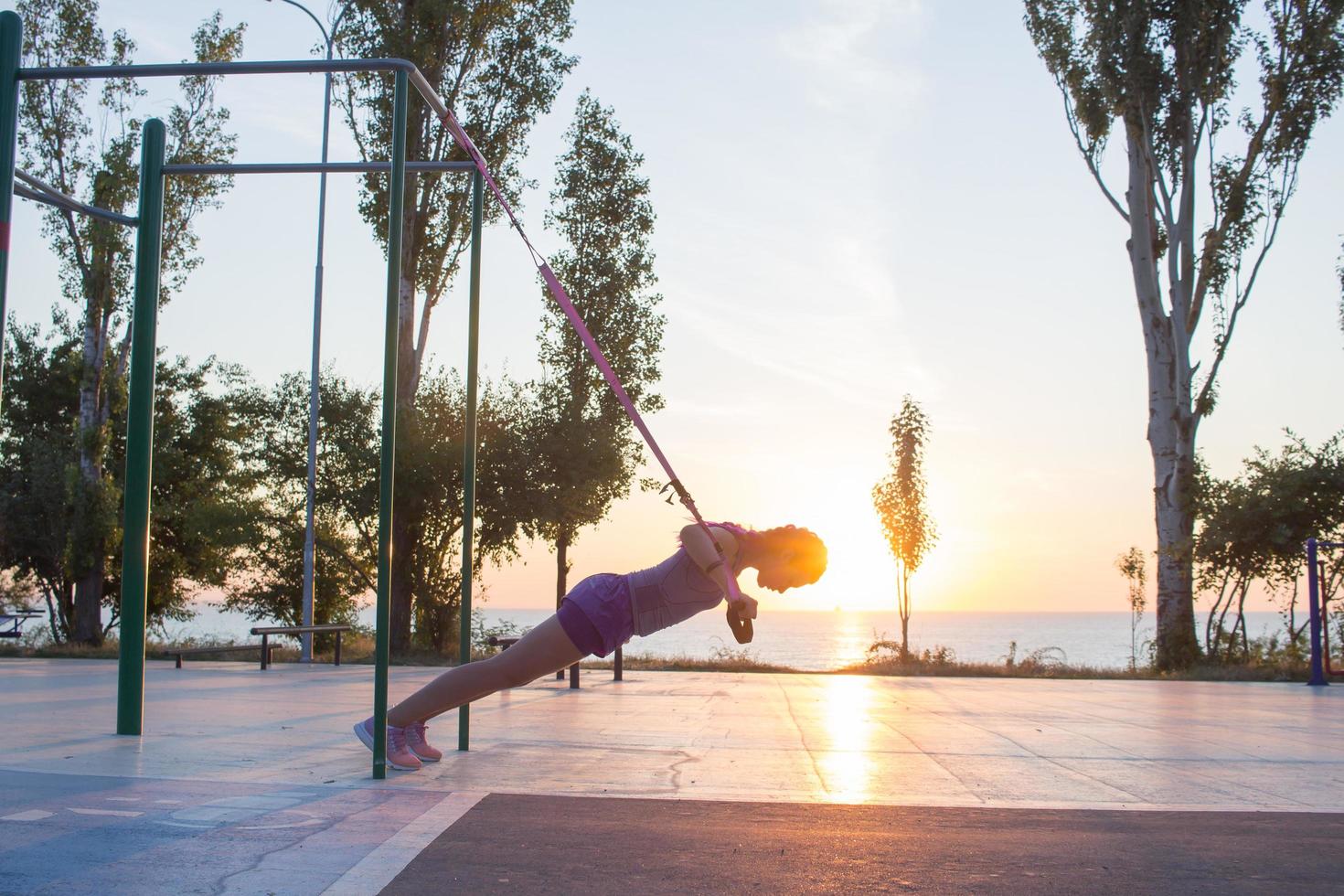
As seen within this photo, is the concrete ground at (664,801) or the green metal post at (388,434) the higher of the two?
the green metal post at (388,434)

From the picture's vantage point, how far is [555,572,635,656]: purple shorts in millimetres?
5289

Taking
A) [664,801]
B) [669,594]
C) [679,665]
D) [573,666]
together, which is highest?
[669,594]

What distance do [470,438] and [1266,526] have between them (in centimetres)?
1700

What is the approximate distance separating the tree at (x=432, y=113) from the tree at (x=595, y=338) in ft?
4.25

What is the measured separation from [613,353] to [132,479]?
46.6ft

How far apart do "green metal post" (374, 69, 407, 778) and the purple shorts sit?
128cm

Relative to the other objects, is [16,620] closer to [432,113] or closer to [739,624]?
[432,113]

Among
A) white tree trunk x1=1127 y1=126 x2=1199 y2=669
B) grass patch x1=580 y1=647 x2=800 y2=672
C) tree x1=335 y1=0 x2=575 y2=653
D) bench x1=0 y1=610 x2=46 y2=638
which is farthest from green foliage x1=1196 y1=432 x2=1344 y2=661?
bench x1=0 y1=610 x2=46 y2=638

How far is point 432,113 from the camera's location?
2198cm

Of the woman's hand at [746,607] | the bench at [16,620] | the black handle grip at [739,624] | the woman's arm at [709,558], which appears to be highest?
the woman's arm at [709,558]

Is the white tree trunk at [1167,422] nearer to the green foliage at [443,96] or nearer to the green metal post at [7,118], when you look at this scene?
the green foliage at [443,96]

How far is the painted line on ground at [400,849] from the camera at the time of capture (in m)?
3.85

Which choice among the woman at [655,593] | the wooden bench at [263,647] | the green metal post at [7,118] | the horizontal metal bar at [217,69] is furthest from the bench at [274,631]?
the woman at [655,593]

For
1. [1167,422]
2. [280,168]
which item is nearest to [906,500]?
[1167,422]
